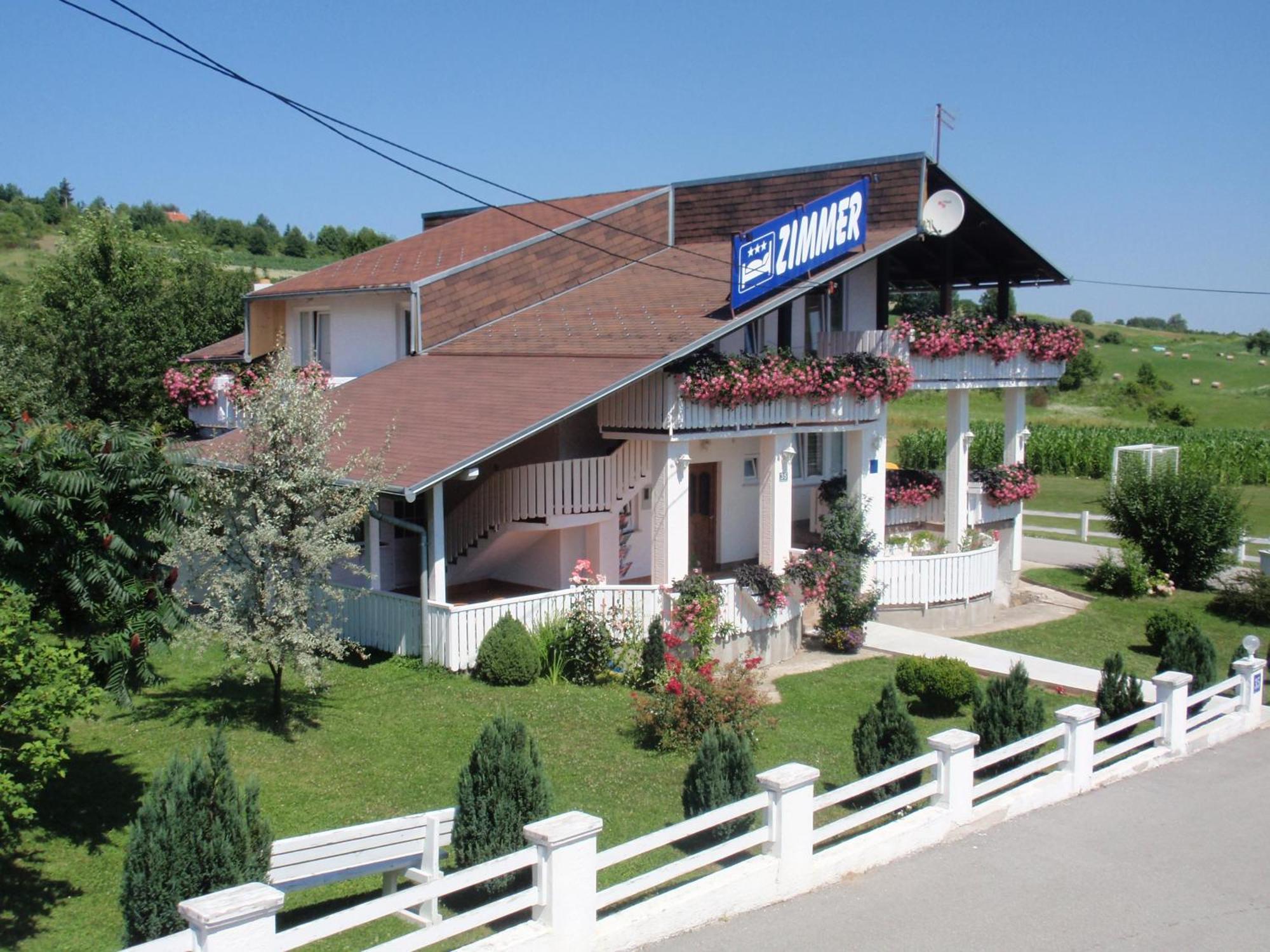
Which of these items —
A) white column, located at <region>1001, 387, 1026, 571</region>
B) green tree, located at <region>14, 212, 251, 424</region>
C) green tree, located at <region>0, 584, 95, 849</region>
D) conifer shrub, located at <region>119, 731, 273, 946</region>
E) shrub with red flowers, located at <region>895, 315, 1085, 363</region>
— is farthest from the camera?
green tree, located at <region>14, 212, 251, 424</region>

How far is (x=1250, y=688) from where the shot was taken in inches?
582

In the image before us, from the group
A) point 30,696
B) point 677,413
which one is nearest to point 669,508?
point 677,413

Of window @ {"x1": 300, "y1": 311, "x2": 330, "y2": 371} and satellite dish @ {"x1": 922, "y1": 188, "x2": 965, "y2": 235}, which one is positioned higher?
satellite dish @ {"x1": 922, "y1": 188, "x2": 965, "y2": 235}

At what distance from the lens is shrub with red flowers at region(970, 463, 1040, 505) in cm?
2558

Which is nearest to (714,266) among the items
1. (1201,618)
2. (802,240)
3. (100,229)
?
(802,240)

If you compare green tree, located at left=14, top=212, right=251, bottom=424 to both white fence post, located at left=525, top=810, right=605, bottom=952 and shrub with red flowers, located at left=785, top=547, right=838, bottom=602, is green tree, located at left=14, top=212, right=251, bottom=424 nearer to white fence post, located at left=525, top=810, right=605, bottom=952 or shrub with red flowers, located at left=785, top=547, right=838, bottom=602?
shrub with red flowers, located at left=785, top=547, right=838, bottom=602

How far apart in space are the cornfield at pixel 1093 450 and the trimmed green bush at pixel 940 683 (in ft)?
130

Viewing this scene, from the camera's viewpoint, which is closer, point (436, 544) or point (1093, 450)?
point (436, 544)

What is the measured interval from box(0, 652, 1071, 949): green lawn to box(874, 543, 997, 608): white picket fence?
5.47 m

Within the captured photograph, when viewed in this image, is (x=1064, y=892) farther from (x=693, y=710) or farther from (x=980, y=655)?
(x=980, y=655)

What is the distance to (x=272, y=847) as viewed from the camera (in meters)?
8.71

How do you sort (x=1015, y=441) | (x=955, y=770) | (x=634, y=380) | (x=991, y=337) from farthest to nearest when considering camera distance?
(x=1015, y=441), (x=991, y=337), (x=634, y=380), (x=955, y=770)

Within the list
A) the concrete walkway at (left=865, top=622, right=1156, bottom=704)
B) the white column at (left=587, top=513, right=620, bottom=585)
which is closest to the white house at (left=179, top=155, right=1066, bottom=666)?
the white column at (left=587, top=513, right=620, bottom=585)

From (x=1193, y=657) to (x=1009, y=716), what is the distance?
15.8ft
